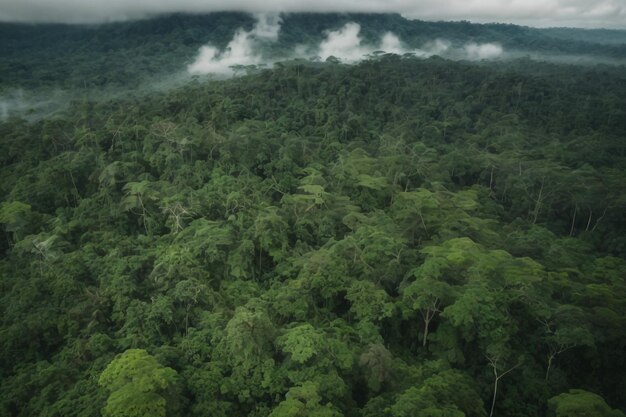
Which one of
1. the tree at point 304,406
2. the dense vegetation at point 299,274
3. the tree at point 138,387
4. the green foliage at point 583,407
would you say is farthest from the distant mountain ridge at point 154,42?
the green foliage at point 583,407

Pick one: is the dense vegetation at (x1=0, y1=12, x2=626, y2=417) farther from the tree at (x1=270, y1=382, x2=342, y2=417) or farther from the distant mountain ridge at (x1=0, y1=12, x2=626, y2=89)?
Answer: the distant mountain ridge at (x1=0, y1=12, x2=626, y2=89)

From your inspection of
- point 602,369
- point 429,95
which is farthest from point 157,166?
point 429,95

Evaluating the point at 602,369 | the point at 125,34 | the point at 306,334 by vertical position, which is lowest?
the point at 602,369

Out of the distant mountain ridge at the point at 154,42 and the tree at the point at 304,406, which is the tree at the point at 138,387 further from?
the distant mountain ridge at the point at 154,42

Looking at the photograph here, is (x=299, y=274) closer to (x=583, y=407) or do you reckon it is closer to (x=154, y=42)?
(x=583, y=407)

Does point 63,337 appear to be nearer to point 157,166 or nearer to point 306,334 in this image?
point 306,334

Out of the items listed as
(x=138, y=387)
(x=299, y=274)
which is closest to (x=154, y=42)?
(x=299, y=274)

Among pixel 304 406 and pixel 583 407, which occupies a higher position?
pixel 583 407

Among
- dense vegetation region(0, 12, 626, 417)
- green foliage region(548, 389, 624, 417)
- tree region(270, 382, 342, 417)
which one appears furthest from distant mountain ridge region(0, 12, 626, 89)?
green foliage region(548, 389, 624, 417)
